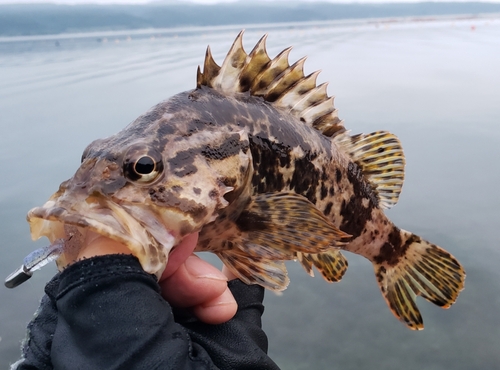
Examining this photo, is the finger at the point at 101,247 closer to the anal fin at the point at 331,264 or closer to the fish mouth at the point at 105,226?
the fish mouth at the point at 105,226

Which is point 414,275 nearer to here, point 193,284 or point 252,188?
point 252,188

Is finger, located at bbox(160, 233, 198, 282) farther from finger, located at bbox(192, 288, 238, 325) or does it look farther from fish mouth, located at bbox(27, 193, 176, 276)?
finger, located at bbox(192, 288, 238, 325)

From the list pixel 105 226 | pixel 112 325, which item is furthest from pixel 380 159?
pixel 112 325

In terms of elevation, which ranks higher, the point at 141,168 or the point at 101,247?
the point at 141,168

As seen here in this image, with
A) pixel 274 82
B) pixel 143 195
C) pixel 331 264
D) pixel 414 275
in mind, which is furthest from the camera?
pixel 414 275

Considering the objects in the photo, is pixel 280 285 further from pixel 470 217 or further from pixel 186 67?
pixel 186 67

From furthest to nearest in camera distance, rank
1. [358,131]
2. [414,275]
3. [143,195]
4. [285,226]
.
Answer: [358,131] < [414,275] < [285,226] < [143,195]

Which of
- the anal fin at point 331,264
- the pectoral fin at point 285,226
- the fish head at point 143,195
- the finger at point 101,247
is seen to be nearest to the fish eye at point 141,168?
the fish head at point 143,195
